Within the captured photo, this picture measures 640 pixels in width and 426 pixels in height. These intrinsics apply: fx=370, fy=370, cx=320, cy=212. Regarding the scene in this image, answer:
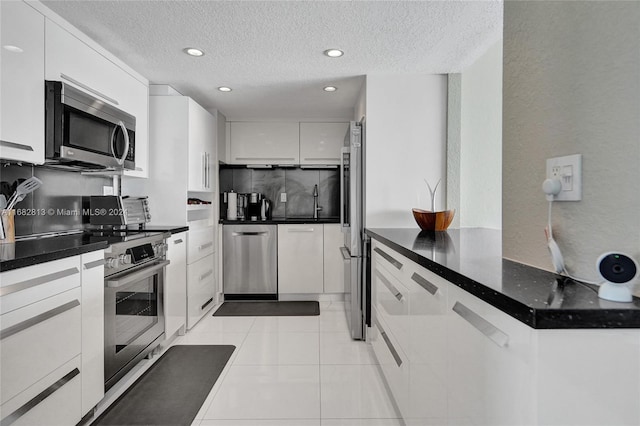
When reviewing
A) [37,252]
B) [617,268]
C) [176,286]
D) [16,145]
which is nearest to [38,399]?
[37,252]

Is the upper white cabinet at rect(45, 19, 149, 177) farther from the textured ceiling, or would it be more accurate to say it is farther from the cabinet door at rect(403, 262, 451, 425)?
the cabinet door at rect(403, 262, 451, 425)

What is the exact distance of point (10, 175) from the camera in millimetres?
2090

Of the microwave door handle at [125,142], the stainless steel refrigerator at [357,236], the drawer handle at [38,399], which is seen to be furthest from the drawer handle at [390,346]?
the microwave door handle at [125,142]

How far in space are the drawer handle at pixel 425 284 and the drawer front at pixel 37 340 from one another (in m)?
1.55

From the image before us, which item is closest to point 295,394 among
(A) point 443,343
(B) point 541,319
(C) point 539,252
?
(A) point 443,343

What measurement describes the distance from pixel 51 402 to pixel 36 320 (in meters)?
0.38

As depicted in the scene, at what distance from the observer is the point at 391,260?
203 cm

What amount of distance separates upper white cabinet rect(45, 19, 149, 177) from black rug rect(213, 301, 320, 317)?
1660 mm

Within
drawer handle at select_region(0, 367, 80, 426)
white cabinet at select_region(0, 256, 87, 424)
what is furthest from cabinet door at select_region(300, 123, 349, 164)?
drawer handle at select_region(0, 367, 80, 426)

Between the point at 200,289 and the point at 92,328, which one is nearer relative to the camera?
the point at 92,328

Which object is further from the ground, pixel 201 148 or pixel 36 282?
pixel 201 148

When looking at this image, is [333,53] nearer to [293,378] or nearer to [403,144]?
[403,144]

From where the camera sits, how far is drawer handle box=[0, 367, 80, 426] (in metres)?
1.37

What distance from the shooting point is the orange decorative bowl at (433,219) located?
2613mm
